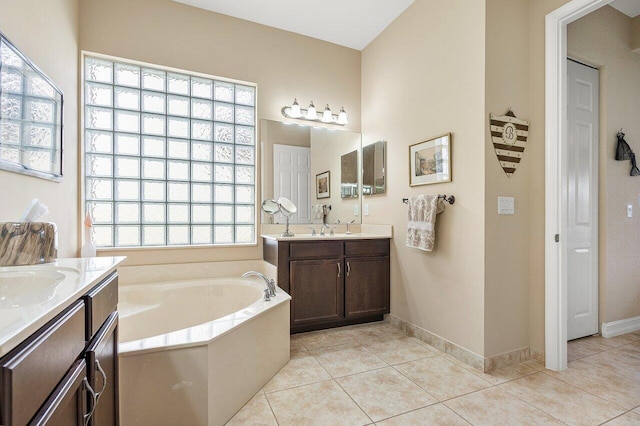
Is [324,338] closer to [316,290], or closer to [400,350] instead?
[316,290]

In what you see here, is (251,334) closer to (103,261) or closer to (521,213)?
(103,261)

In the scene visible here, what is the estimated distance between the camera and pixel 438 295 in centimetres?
236

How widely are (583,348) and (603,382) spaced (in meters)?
0.58

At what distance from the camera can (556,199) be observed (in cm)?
203

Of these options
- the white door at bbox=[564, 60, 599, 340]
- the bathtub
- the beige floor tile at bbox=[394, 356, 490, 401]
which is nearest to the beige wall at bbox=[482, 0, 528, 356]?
the beige floor tile at bbox=[394, 356, 490, 401]

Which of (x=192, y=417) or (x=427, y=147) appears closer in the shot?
(x=192, y=417)

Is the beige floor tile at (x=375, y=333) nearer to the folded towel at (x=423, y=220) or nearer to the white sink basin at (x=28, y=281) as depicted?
the folded towel at (x=423, y=220)

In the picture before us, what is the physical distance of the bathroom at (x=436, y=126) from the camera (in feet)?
6.63

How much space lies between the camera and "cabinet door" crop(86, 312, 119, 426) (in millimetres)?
950

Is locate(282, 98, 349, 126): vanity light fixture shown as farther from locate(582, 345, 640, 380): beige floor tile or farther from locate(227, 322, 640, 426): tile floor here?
locate(582, 345, 640, 380): beige floor tile

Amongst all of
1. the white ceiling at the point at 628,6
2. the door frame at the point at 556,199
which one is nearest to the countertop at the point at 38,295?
the door frame at the point at 556,199

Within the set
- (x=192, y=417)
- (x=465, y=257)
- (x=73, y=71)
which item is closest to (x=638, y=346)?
(x=465, y=257)

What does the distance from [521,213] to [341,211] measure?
1.64 meters

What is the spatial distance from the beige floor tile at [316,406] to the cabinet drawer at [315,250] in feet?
3.30
